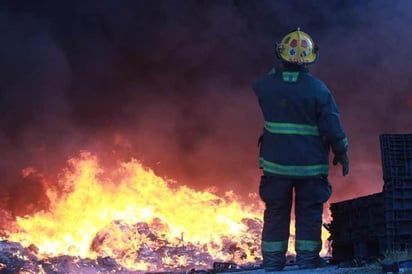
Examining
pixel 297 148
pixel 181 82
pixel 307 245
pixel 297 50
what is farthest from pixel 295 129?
Result: pixel 181 82

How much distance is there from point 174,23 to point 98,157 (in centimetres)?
327

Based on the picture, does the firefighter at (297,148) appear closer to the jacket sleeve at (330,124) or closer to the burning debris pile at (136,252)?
the jacket sleeve at (330,124)

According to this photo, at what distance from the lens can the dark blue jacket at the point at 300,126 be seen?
18.2ft

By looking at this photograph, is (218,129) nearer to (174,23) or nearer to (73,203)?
(174,23)

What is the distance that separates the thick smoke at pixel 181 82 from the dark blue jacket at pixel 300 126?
766cm

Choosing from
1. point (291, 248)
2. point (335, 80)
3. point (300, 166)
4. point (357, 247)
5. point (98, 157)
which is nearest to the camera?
point (300, 166)

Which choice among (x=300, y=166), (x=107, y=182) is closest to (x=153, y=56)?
(x=107, y=182)

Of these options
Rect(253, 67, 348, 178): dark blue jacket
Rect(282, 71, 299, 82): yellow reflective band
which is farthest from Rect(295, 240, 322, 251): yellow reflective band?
Rect(282, 71, 299, 82): yellow reflective band

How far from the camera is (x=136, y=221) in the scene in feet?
38.9

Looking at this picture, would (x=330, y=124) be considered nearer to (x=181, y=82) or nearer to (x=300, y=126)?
(x=300, y=126)

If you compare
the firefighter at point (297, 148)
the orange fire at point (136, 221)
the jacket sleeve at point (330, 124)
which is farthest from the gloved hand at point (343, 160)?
the orange fire at point (136, 221)

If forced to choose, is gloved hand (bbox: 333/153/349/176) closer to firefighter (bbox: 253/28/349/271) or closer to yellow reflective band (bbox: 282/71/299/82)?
firefighter (bbox: 253/28/349/271)

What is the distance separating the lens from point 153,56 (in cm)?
1411

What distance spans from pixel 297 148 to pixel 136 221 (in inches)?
265
